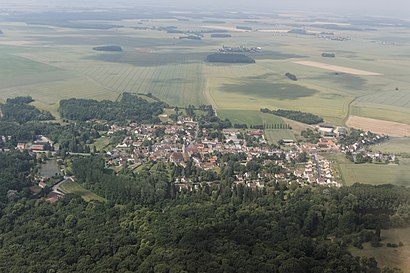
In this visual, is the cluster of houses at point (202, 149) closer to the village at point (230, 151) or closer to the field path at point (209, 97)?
the village at point (230, 151)

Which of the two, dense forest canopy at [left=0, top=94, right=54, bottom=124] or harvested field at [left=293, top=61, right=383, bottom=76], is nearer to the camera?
dense forest canopy at [left=0, top=94, right=54, bottom=124]

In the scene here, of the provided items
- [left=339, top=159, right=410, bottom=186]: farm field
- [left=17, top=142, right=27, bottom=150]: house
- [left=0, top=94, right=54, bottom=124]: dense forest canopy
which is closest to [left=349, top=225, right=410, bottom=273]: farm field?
[left=339, top=159, right=410, bottom=186]: farm field

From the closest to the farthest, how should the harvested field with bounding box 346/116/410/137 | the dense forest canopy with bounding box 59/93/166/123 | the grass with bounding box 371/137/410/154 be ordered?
the grass with bounding box 371/137/410/154 < the harvested field with bounding box 346/116/410/137 < the dense forest canopy with bounding box 59/93/166/123

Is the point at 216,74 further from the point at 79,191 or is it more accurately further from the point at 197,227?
the point at 197,227

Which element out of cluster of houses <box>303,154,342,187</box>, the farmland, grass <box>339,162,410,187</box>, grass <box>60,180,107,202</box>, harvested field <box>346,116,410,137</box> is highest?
the farmland

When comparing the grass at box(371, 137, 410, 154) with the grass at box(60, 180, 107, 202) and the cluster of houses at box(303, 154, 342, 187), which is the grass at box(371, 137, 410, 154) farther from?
the grass at box(60, 180, 107, 202)

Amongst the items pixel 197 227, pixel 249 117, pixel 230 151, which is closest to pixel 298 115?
pixel 249 117

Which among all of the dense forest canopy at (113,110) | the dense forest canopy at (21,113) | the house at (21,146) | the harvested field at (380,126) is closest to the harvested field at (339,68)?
the harvested field at (380,126)

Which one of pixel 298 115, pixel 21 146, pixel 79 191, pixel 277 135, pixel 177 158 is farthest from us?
pixel 298 115
